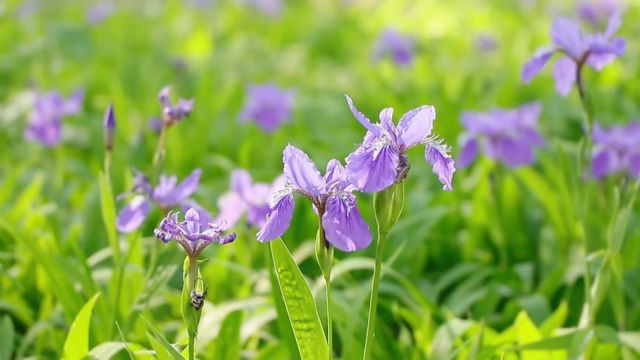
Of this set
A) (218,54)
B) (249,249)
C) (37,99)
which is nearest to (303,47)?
(218,54)

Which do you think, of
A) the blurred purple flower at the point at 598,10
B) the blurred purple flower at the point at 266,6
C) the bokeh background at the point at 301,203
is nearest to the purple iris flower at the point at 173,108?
the bokeh background at the point at 301,203

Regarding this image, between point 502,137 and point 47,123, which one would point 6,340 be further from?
point 502,137

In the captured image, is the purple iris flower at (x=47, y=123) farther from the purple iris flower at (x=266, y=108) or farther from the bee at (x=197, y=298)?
the bee at (x=197, y=298)

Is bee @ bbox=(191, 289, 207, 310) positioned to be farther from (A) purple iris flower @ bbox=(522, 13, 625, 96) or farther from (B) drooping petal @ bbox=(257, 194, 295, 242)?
(A) purple iris flower @ bbox=(522, 13, 625, 96)

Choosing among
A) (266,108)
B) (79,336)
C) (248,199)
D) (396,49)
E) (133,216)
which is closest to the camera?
(79,336)

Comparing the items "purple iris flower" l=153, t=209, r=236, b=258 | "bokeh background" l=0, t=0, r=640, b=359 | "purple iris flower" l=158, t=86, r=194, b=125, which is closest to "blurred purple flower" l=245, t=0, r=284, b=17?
"bokeh background" l=0, t=0, r=640, b=359

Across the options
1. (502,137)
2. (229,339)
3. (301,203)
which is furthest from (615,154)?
(229,339)
